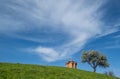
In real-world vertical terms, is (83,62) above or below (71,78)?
above

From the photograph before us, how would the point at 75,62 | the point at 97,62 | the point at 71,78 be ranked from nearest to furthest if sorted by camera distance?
the point at 71,78 < the point at 75,62 < the point at 97,62

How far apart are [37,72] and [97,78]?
31.2ft

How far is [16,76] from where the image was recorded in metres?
28.1

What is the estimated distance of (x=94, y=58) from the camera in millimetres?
82625

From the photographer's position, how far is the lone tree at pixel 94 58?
8100 cm

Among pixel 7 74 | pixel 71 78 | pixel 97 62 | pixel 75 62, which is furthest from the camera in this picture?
pixel 97 62

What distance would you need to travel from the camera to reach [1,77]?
2669cm

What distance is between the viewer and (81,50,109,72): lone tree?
81.0 metres

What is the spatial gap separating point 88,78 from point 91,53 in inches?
1974

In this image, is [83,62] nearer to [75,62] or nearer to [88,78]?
[75,62]

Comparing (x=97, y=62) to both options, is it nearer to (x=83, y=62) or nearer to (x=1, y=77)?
(x=83, y=62)

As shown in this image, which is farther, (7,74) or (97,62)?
(97,62)

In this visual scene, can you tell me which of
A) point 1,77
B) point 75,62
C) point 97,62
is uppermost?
point 97,62

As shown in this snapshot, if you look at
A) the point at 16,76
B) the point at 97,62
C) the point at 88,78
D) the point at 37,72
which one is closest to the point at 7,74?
the point at 16,76
